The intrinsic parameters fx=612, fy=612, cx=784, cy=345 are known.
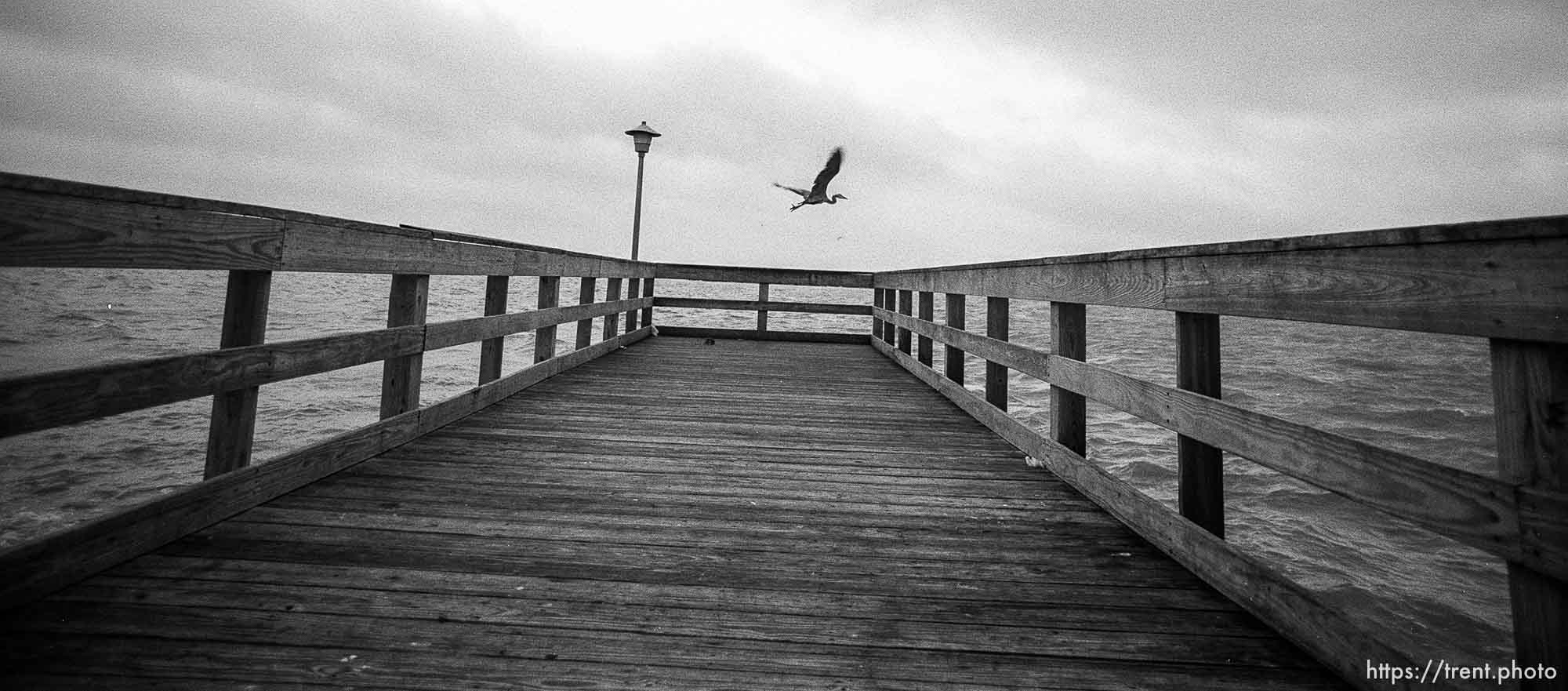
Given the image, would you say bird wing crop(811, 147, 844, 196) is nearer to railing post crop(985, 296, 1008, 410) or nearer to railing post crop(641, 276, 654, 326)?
railing post crop(641, 276, 654, 326)

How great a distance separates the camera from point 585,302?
220 inches

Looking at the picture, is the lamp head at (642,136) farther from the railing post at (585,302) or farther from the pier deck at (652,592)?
the pier deck at (652,592)

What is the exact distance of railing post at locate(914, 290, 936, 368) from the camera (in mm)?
5359

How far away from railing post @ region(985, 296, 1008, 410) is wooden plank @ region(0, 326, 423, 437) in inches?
122

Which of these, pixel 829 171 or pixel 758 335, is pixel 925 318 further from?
pixel 829 171

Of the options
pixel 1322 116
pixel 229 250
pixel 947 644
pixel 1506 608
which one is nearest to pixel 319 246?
pixel 229 250

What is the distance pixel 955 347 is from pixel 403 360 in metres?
3.41

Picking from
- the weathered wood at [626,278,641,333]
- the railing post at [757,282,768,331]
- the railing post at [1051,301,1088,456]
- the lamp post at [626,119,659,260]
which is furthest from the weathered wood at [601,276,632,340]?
the railing post at [1051,301,1088,456]

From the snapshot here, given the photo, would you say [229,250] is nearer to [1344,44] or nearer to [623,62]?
[623,62]

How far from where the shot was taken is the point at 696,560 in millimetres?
1821

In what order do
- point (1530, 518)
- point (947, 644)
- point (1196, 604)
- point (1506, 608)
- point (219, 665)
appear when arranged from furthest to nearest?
point (1506, 608), point (1196, 604), point (947, 644), point (219, 665), point (1530, 518)

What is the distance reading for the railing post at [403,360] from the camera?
9.29 ft

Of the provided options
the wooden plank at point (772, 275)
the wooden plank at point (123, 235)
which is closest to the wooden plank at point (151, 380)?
the wooden plank at point (123, 235)

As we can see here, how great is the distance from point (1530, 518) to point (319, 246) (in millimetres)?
3203
